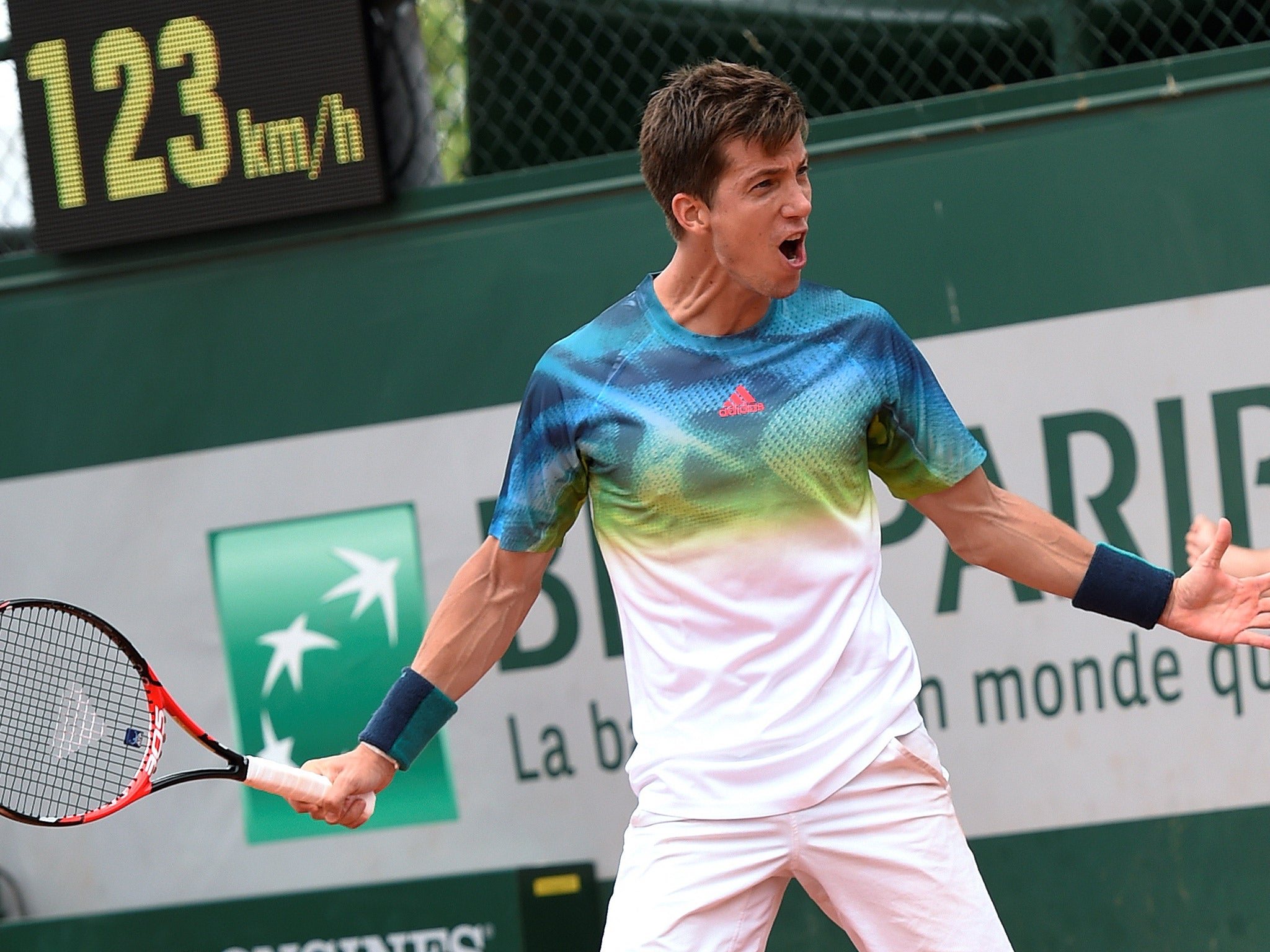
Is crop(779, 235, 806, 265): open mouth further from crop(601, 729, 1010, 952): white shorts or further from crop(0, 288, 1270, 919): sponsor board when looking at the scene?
crop(0, 288, 1270, 919): sponsor board

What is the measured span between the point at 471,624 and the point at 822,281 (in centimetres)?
155

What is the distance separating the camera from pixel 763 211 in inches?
82.1

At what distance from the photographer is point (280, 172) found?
353 centimetres

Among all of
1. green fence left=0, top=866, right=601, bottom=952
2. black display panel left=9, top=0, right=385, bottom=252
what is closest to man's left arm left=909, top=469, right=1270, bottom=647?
green fence left=0, top=866, right=601, bottom=952

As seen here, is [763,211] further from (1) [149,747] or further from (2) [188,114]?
(2) [188,114]

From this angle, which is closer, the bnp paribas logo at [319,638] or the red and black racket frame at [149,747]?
the red and black racket frame at [149,747]

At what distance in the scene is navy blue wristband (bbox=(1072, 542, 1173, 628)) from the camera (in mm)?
2199

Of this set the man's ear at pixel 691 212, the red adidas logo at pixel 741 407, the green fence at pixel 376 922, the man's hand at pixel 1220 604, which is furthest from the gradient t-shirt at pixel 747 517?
the green fence at pixel 376 922

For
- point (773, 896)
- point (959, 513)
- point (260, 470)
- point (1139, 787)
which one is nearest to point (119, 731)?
point (260, 470)

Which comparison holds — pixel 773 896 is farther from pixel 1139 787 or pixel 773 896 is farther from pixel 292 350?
pixel 292 350

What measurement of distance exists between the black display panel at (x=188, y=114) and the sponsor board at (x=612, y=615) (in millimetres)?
624

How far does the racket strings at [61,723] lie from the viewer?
2.69 metres

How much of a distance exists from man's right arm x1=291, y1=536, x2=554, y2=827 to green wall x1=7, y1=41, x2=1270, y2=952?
1308 millimetres

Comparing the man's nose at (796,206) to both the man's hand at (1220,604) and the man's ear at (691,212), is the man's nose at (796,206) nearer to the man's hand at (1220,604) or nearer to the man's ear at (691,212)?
the man's ear at (691,212)
